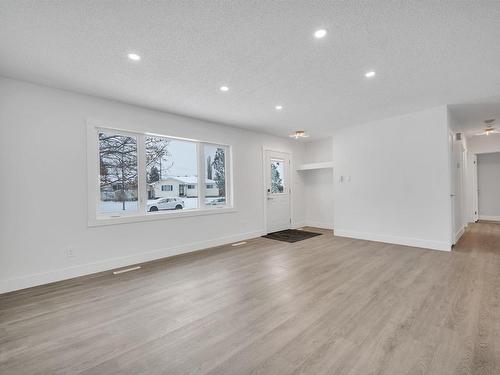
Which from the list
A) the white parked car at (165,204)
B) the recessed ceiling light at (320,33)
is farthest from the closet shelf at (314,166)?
the recessed ceiling light at (320,33)

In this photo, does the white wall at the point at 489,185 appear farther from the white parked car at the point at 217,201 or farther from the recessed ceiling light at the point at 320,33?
the recessed ceiling light at the point at 320,33

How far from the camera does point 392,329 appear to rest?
6.63 feet

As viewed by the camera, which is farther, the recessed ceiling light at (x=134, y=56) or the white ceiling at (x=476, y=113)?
the white ceiling at (x=476, y=113)

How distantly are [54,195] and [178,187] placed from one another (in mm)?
1892

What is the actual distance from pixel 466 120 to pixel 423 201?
7.80ft

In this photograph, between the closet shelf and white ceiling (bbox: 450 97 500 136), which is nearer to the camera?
white ceiling (bbox: 450 97 500 136)

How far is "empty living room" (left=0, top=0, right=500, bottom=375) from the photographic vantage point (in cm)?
186

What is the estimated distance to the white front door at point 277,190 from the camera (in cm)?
625

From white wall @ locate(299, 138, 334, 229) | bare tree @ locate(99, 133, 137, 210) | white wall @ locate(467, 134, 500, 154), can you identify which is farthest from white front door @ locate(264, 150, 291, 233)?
white wall @ locate(467, 134, 500, 154)

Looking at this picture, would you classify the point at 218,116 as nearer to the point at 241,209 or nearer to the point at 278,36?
the point at 241,209

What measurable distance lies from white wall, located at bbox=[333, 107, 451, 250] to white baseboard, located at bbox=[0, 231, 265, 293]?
10.7 feet

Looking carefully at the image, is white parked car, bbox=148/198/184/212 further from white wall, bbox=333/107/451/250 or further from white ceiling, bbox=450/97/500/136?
white ceiling, bbox=450/97/500/136

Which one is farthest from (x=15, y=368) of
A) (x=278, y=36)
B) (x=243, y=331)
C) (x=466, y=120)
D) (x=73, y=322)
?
(x=466, y=120)

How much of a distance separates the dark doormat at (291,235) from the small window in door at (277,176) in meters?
1.12
